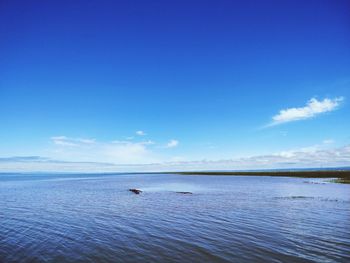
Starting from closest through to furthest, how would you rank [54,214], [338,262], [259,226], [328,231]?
1. [338,262]
2. [328,231]
3. [259,226]
4. [54,214]

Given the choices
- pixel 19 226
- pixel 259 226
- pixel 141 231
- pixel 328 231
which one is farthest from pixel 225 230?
pixel 19 226

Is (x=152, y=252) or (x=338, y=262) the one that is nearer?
(x=338, y=262)

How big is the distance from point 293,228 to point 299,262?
25.0ft

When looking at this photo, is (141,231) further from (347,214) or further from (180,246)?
(347,214)

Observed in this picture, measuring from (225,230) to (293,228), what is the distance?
19.0 feet

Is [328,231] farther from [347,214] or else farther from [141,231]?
[141,231]

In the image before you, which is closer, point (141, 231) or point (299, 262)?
point (299, 262)

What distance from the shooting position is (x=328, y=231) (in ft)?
59.0

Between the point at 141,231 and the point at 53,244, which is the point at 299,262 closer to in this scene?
the point at 141,231

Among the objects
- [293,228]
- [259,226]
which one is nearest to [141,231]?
[259,226]

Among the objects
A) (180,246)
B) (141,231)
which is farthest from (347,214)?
(141,231)

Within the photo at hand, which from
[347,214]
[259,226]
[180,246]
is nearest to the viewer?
[180,246]

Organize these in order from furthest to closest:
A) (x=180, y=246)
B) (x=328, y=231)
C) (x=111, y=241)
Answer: (x=328, y=231) → (x=111, y=241) → (x=180, y=246)

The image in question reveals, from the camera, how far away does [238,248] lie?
14406mm
